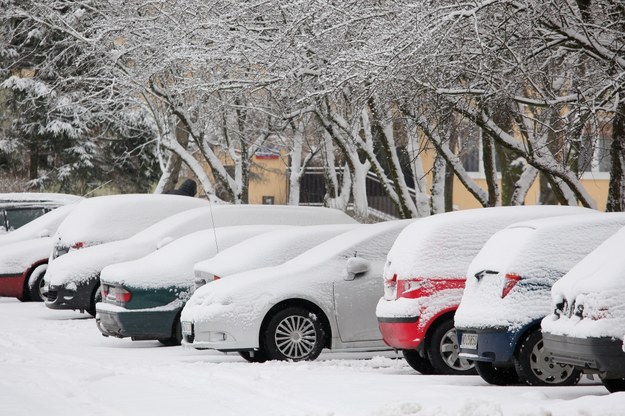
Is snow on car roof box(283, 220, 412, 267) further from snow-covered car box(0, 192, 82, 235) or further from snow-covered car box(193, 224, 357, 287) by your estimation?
snow-covered car box(0, 192, 82, 235)

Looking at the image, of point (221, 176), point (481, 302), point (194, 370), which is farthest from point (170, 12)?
point (481, 302)

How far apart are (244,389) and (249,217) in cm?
895

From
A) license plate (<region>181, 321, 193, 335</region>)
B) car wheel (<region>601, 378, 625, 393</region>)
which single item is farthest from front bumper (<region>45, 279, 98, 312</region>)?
car wheel (<region>601, 378, 625, 393</region>)

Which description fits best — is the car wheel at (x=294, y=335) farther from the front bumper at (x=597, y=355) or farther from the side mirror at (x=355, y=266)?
the front bumper at (x=597, y=355)

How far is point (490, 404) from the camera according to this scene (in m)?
9.23

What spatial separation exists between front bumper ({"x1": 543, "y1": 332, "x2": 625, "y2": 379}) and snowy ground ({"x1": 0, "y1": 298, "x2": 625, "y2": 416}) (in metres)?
0.26

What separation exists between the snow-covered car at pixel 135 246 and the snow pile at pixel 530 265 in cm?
823

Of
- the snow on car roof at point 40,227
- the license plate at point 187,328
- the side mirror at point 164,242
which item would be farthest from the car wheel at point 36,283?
the license plate at point 187,328

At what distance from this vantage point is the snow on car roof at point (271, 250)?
15633mm

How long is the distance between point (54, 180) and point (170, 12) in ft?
69.9

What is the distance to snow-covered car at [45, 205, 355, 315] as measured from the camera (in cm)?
1995

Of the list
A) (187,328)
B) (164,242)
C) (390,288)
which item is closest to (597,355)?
(390,288)

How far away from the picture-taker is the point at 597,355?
998 cm

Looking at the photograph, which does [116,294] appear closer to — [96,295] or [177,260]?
[177,260]
